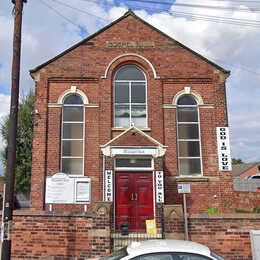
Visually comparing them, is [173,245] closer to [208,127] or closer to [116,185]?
[116,185]

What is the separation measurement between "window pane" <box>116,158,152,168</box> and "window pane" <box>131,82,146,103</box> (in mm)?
2885

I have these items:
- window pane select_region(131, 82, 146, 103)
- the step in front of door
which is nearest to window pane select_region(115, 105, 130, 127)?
window pane select_region(131, 82, 146, 103)

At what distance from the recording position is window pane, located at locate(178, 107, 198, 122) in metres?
13.5

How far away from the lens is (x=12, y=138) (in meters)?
7.70

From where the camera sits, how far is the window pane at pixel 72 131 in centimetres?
1323

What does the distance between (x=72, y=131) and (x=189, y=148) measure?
A: 17.2 ft

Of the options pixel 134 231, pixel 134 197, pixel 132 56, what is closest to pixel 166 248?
pixel 134 231

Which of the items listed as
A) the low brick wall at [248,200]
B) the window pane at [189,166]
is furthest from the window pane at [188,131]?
the low brick wall at [248,200]

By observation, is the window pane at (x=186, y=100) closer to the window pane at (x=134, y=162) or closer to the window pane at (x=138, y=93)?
the window pane at (x=138, y=93)

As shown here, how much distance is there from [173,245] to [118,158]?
7486 millimetres

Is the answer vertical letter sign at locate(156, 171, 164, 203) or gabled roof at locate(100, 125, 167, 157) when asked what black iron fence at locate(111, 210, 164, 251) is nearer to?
vertical letter sign at locate(156, 171, 164, 203)

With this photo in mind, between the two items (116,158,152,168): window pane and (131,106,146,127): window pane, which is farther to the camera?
(131,106,146,127): window pane

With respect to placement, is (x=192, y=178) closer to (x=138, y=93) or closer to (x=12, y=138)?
(x=138, y=93)

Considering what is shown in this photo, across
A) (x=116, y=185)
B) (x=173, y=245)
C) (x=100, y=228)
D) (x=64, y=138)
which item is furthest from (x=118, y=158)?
(x=173, y=245)
